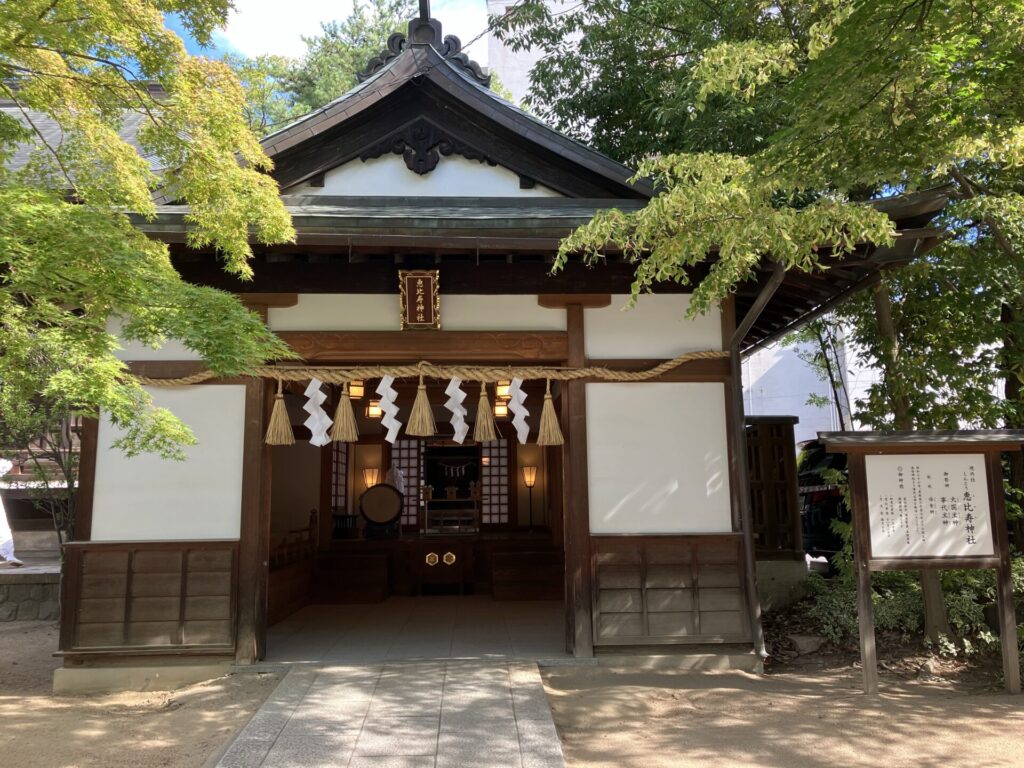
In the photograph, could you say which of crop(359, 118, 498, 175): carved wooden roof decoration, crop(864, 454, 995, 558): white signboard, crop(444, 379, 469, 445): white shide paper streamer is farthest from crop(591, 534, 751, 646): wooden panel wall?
crop(359, 118, 498, 175): carved wooden roof decoration

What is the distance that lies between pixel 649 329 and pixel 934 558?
9.63 feet

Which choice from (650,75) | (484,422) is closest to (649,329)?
(484,422)

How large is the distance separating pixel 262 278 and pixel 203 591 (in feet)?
9.10

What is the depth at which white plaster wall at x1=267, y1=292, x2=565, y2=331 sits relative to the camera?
22.1 ft

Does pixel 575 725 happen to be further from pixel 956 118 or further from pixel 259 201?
pixel 956 118

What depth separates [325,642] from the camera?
7.30 metres

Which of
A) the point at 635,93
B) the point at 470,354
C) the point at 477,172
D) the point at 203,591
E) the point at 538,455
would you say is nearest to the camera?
the point at 203,591

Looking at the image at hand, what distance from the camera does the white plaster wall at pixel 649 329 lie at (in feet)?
22.1

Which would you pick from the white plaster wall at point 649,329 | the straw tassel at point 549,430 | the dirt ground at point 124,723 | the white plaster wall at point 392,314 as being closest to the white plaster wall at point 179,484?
the white plaster wall at point 392,314

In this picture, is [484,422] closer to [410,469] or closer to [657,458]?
[657,458]

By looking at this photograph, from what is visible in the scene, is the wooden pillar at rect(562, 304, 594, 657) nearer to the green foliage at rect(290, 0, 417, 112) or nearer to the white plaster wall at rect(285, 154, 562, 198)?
the white plaster wall at rect(285, 154, 562, 198)

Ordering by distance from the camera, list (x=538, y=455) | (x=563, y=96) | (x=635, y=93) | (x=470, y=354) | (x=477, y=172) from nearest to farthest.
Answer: (x=470, y=354) → (x=477, y=172) → (x=635, y=93) → (x=563, y=96) → (x=538, y=455)

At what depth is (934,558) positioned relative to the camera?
561 centimetres

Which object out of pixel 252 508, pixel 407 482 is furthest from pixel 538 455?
pixel 252 508
